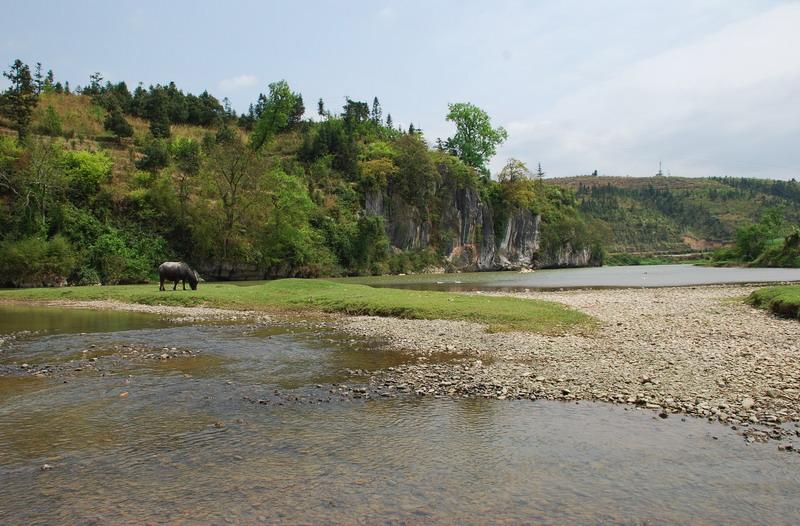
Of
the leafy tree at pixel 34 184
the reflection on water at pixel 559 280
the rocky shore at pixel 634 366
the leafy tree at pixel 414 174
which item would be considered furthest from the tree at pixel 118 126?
the rocky shore at pixel 634 366

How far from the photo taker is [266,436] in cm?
953

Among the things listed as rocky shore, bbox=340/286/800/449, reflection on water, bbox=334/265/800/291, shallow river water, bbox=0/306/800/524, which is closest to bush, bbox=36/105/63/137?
reflection on water, bbox=334/265/800/291

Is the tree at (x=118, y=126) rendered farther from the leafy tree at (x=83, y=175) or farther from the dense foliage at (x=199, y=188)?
the leafy tree at (x=83, y=175)

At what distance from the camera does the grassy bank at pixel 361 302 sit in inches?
925

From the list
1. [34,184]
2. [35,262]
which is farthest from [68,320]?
[34,184]

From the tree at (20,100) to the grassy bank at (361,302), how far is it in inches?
1773

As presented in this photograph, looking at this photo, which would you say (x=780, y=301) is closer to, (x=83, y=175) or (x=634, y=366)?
(x=634, y=366)

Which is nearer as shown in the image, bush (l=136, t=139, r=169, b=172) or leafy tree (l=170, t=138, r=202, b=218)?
leafy tree (l=170, t=138, r=202, b=218)

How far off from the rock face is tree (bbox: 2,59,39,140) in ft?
175

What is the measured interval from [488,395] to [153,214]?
191 feet

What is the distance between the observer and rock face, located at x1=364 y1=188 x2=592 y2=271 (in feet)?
321

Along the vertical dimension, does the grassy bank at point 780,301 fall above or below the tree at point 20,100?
below

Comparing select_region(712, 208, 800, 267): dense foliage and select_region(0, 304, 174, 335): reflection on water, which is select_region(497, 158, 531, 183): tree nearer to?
select_region(712, 208, 800, 267): dense foliage

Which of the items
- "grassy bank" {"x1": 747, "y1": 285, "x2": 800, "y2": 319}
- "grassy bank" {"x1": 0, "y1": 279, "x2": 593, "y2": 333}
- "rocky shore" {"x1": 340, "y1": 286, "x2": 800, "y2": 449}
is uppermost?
"grassy bank" {"x1": 747, "y1": 285, "x2": 800, "y2": 319}
